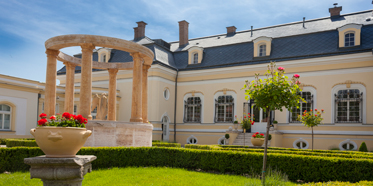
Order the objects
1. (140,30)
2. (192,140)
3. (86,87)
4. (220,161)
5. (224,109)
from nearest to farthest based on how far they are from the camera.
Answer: (220,161), (86,87), (224,109), (192,140), (140,30)

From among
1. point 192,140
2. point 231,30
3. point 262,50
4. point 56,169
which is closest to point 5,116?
point 192,140

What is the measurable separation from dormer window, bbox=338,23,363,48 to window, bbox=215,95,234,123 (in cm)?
966

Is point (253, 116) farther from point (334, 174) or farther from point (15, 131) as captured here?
point (15, 131)

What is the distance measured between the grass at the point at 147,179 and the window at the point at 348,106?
14884mm

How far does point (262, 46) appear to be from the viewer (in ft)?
85.7

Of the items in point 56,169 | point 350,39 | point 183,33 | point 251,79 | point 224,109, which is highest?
point 183,33

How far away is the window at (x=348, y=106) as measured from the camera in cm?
2140

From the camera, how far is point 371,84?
69.0ft

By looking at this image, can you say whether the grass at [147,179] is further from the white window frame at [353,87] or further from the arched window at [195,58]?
the arched window at [195,58]

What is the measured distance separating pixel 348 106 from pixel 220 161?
14.8 m

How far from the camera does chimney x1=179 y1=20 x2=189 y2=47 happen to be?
1302 inches

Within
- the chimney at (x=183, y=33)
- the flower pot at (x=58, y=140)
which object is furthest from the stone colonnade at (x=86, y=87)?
the chimney at (x=183, y=33)

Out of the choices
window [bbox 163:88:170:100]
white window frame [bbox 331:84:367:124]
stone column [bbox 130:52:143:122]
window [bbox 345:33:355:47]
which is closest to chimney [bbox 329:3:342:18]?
window [bbox 345:33:355:47]

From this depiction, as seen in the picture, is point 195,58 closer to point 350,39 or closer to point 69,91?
point 350,39
